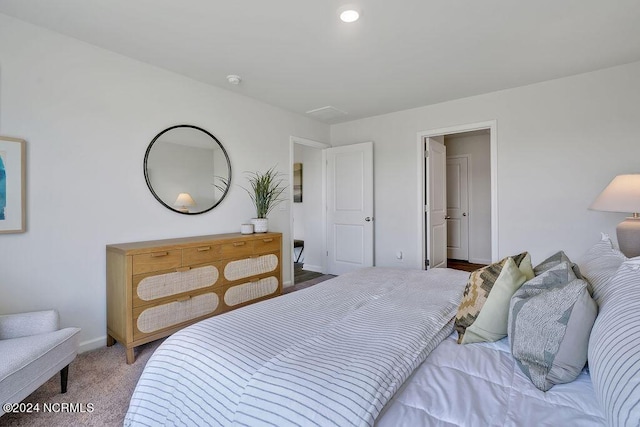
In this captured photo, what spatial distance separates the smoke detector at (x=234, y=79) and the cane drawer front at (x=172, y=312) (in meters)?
2.06

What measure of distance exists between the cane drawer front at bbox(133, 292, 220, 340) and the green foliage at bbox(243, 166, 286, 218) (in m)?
1.16

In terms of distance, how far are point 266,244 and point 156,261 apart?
3.63ft

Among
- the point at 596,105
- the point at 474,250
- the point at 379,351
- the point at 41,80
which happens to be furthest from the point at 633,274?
the point at 474,250

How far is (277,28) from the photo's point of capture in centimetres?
223

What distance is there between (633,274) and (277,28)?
237cm

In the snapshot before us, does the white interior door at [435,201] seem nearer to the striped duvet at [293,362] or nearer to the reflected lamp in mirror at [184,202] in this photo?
the striped duvet at [293,362]

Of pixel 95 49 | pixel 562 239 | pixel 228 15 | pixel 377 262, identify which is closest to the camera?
pixel 228 15

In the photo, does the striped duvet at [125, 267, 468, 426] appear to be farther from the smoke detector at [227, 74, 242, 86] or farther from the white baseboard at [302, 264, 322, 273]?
the white baseboard at [302, 264, 322, 273]

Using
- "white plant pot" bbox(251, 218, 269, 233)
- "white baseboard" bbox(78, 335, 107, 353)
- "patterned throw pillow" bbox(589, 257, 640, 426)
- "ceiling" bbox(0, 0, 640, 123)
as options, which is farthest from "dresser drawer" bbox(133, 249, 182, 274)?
"patterned throw pillow" bbox(589, 257, 640, 426)

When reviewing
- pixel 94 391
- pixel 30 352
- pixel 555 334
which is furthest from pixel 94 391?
pixel 555 334

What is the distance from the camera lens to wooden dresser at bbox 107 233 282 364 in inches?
87.7

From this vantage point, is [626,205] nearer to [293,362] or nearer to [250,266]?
[293,362]

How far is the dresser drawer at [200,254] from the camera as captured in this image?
8.25 ft

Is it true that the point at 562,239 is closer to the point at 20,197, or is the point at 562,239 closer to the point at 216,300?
the point at 216,300
